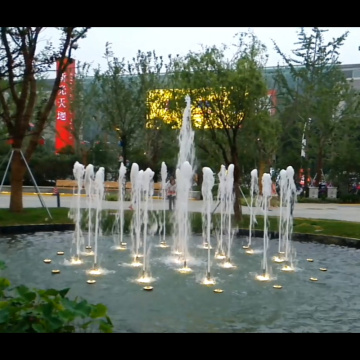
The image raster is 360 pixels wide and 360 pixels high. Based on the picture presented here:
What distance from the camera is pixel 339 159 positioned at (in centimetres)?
2683

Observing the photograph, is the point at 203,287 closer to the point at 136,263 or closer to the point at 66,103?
the point at 136,263

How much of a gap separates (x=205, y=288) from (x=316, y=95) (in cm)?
2053

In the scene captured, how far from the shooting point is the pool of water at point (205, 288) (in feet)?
17.8

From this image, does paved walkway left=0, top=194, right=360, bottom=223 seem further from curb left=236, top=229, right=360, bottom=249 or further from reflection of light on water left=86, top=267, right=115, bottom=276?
reflection of light on water left=86, top=267, right=115, bottom=276

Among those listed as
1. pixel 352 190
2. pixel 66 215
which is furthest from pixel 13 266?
pixel 352 190

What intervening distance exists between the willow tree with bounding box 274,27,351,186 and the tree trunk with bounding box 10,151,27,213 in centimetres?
1591

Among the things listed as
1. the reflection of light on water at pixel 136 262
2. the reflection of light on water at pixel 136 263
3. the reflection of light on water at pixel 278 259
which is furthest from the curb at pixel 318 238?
the reflection of light on water at pixel 136 263

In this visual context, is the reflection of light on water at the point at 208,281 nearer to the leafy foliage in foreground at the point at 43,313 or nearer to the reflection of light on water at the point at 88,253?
the reflection of light on water at the point at 88,253

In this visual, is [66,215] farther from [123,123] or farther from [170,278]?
[123,123]

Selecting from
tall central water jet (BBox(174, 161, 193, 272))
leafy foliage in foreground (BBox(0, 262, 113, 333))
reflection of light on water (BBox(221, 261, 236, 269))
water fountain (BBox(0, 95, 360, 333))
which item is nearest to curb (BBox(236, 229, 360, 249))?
water fountain (BBox(0, 95, 360, 333))

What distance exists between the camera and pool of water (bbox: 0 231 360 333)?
5438 millimetres
